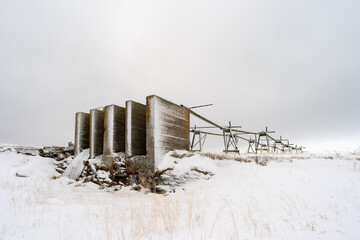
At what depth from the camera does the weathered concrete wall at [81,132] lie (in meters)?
10.6

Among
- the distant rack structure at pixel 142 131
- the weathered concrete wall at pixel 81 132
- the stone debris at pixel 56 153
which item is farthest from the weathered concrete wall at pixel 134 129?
the stone debris at pixel 56 153

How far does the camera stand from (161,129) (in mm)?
7660

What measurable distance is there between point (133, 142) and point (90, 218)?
13.6ft

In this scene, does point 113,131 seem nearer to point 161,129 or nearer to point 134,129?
point 134,129

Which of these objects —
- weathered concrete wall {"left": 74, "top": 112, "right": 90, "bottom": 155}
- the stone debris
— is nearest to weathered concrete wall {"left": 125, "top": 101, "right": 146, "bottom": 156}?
weathered concrete wall {"left": 74, "top": 112, "right": 90, "bottom": 155}

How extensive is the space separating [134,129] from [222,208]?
4881mm

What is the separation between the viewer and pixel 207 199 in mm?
5203

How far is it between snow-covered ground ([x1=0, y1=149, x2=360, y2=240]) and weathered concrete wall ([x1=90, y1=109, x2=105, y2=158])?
2.24 m

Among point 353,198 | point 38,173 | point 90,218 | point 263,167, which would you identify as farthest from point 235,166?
point 38,173

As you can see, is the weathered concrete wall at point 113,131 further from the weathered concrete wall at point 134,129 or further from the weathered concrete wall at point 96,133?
the weathered concrete wall at point 96,133

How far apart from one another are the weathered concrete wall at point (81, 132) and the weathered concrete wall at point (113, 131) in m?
2.76

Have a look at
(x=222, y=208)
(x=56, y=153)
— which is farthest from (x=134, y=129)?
(x=56, y=153)

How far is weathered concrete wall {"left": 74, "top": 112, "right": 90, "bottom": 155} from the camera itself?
34.9ft

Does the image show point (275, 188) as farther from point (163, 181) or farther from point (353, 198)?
point (163, 181)
